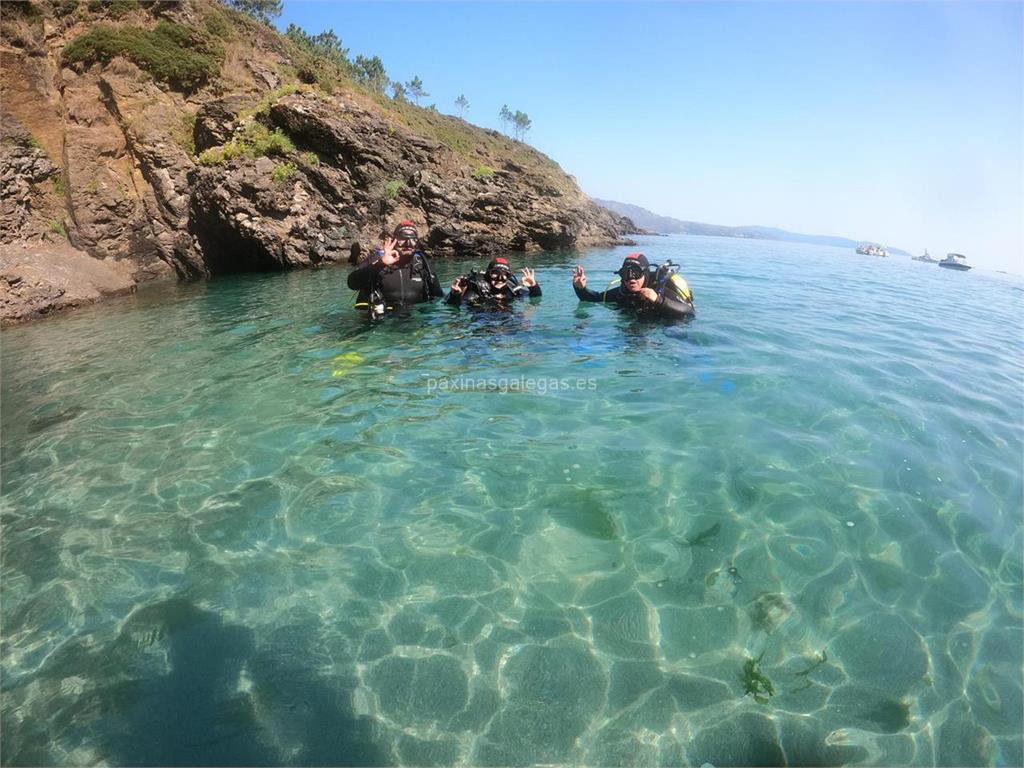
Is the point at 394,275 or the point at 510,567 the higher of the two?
the point at 394,275

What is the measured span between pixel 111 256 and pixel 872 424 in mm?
20140

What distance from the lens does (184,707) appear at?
2463mm

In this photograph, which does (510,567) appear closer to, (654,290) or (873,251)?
(654,290)

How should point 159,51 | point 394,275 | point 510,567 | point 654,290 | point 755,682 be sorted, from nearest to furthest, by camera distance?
point 755,682 → point 510,567 → point 654,290 → point 394,275 → point 159,51

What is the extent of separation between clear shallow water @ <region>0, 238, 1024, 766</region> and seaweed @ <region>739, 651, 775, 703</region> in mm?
30

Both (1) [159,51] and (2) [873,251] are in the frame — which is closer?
(1) [159,51]

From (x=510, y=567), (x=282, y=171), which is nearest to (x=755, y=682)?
(x=510, y=567)

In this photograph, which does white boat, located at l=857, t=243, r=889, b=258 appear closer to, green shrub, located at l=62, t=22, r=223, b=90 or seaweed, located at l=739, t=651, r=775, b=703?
green shrub, located at l=62, t=22, r=223, b=90

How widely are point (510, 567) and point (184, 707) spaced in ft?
6.14

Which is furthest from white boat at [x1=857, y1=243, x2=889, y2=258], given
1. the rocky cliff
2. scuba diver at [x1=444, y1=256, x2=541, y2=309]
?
scuba diver at [x1=444, y1=256, x2=541, y2=309]

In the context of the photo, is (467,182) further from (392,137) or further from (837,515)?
(837,515)

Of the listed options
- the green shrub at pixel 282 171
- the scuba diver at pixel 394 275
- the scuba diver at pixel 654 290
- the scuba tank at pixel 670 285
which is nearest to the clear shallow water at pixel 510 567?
the scuba diver at pixel 654 290

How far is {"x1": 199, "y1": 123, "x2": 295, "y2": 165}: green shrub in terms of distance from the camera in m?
17.4

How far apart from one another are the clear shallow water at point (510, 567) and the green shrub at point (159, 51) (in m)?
17.3
